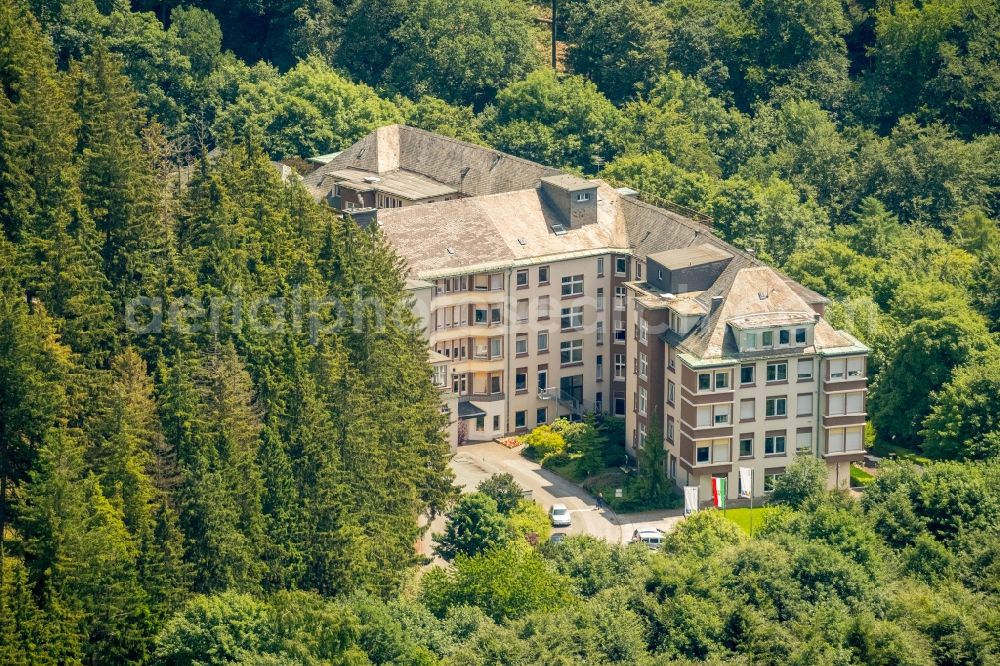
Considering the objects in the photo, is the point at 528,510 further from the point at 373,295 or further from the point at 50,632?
the point at 50,632

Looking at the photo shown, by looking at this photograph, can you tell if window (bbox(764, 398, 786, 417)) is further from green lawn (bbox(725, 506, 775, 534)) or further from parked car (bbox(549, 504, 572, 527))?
parked car (bbox(549, 504, 572, 527))

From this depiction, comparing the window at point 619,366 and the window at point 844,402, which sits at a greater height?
the window at point 619,366

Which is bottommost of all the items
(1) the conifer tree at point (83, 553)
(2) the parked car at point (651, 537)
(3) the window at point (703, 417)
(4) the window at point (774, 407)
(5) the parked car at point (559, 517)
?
(1) the conifer tree at point (83, 553)

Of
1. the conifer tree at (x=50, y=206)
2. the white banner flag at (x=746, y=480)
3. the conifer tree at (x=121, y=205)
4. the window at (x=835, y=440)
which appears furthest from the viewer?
the window at (x=835, y=440)

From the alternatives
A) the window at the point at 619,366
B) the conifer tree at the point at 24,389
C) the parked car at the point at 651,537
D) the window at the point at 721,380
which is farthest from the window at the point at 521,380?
the conifer tree at the point at 24,389

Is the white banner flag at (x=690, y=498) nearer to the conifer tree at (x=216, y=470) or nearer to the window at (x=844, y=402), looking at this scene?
the window at (x=844, y=402)

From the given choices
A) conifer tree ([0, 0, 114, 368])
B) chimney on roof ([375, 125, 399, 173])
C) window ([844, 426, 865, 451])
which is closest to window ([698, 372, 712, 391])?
window ([844, 426, 865, 451])

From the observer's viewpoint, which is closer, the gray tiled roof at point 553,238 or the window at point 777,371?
the window at point 777,371

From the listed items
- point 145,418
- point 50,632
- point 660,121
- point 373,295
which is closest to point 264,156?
point 373,295
